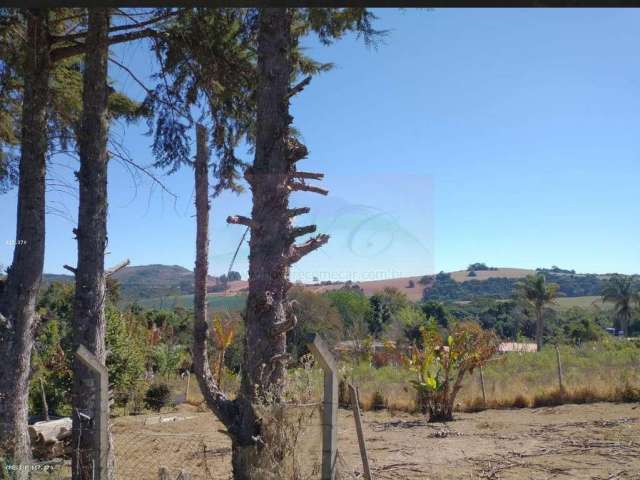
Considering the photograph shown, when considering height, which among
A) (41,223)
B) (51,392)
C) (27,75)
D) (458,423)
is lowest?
(458,423)

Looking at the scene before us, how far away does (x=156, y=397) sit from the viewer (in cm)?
1614

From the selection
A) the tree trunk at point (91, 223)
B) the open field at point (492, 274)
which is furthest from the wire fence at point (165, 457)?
the open field at point (492, 274)

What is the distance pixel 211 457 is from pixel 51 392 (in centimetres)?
567

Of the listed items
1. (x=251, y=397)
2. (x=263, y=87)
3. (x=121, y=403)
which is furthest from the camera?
(x=121, y=403)

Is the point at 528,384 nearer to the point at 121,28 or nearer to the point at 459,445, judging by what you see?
the point at 459,445

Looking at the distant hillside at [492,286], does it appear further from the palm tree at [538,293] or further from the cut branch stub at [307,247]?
the cut branch stub at [307,247]

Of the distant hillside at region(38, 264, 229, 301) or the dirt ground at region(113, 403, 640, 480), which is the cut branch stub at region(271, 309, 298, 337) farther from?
the distant hillside at region(38, 264, 229, 301)

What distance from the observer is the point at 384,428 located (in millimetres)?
12398

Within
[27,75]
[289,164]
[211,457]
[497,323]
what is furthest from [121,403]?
[497,323]

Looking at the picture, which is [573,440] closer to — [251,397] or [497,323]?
[251,397]

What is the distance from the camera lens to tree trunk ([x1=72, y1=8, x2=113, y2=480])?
7.16 m

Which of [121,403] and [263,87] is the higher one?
[263,87]

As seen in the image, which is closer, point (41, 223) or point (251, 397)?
point (251, 397)

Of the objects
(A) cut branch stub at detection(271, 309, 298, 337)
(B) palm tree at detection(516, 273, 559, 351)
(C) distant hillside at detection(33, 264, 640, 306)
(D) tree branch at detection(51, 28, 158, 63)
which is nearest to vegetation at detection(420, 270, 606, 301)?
(C) distant hillside at detection(33, 264, 640, 306)
